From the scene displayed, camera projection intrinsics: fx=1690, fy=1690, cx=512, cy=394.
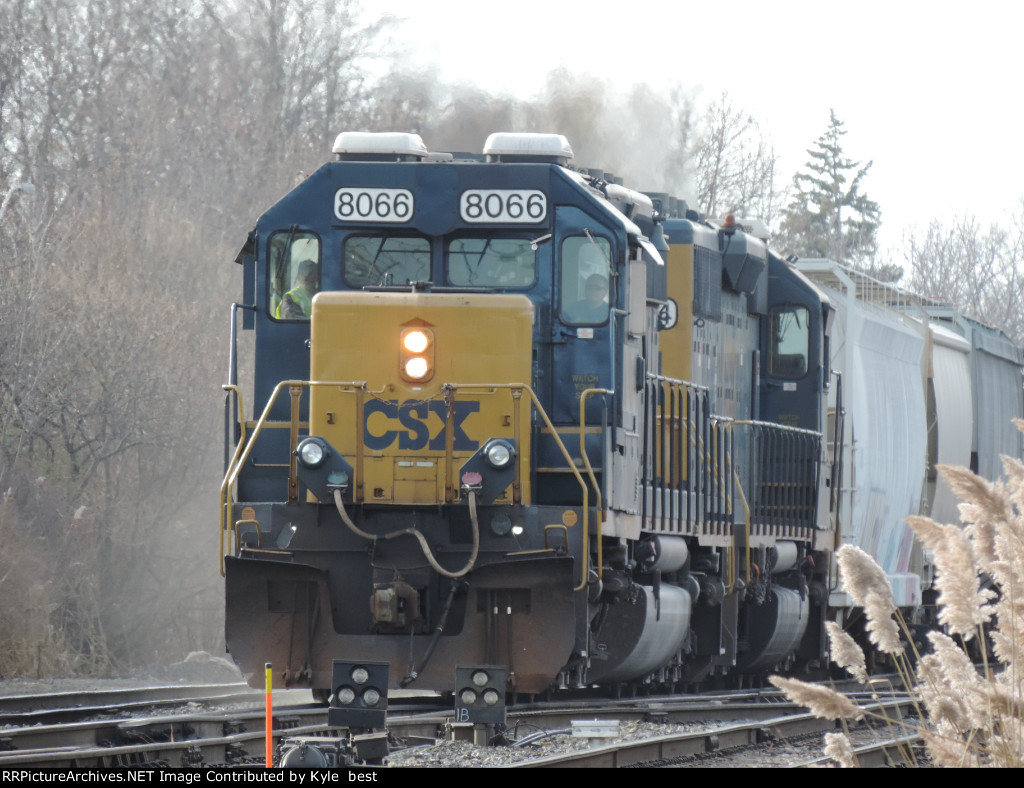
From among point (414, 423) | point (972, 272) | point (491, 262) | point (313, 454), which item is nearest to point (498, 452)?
point (414, 423)

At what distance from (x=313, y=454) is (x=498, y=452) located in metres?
1.09

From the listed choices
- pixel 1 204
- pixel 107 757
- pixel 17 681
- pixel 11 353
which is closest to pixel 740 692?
pixel 17 681

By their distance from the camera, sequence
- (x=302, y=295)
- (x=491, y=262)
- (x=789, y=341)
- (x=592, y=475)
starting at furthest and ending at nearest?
1. (x=789, y=341)
2. (x=302, y=295)
3. (x=491, y=262)
4. (x=592, y=475)

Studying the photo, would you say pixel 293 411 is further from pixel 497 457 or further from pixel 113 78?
pixel 113 78

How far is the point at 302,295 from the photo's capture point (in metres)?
11.1

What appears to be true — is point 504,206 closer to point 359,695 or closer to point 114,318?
point 359,695

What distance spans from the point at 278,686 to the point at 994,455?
1485cm

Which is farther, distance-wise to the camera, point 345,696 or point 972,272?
point 972,272

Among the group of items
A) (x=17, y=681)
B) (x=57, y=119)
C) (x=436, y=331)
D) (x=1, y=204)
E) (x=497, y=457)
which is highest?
(x=57, y=119)

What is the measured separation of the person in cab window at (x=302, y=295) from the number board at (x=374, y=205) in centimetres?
40

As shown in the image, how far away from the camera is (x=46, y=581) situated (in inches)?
773

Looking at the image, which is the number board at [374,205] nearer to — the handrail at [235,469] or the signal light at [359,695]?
the handrail at [235,469]

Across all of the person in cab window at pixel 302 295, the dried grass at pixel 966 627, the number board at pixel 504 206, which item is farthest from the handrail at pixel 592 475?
the dried grass at pixel 966 627

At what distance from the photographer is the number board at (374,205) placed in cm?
1084
